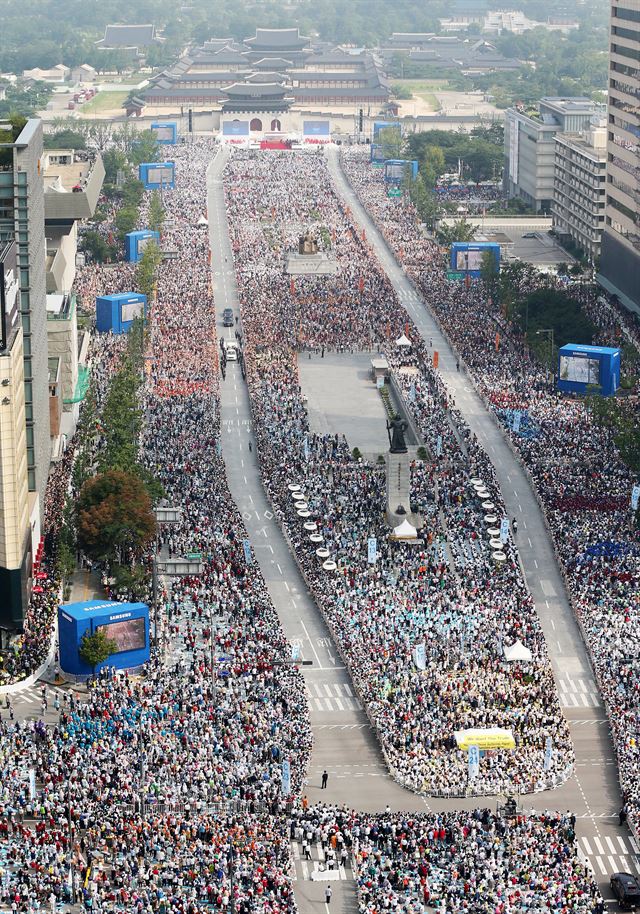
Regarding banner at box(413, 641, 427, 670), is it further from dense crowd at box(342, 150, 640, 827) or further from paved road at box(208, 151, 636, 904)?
dense crowd at box(342, 150, 640, 827)

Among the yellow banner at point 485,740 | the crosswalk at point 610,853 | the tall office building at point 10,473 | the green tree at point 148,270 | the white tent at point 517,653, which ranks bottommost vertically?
the green tree at point 148,270

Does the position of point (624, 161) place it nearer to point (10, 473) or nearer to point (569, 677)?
point (569, 677)

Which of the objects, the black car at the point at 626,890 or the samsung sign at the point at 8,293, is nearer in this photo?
the black car at the point at 626,890

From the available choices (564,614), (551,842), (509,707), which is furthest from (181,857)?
(564,614)

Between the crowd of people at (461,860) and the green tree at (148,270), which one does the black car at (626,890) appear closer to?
the crowd of people at (461,860)

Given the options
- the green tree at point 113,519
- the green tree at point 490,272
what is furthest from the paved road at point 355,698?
the green tree at point 490,272

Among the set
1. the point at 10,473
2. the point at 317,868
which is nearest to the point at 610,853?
the point at 317,868
